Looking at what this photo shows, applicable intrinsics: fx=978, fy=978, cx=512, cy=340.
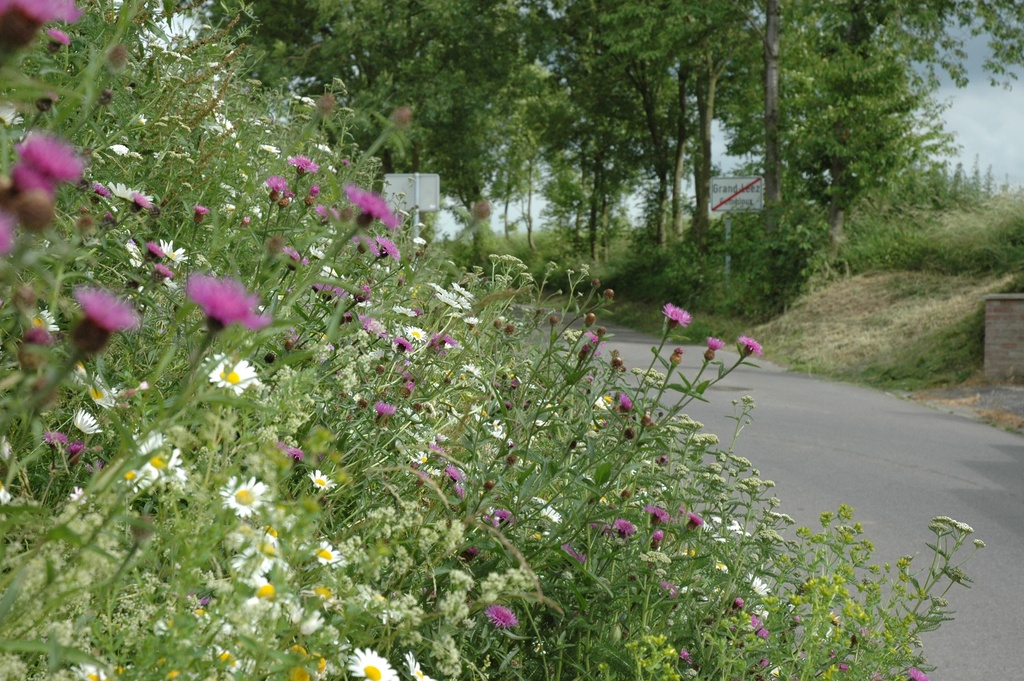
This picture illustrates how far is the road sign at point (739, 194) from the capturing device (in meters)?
20.1

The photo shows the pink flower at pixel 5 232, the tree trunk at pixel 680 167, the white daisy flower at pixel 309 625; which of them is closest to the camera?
the pink flower at pixel 5 232

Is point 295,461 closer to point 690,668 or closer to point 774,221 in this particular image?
point 690,668

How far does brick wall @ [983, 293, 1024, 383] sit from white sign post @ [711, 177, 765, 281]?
803 cm

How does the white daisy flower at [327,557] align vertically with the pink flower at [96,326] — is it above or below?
below

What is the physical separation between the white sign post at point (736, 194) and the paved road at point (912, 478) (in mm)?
8711

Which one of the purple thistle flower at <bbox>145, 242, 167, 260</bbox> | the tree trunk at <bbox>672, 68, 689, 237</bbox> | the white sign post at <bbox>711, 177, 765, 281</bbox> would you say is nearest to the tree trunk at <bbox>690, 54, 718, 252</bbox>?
the tree trunk at <bbox>672, 68, 689, 237</bbox>

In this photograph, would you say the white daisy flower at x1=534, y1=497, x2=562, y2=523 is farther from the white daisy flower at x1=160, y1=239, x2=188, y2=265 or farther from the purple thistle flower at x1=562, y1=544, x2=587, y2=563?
the white daisy flower at x1=160, y1=239, x2=188, y2=265

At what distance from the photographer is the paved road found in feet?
15.2

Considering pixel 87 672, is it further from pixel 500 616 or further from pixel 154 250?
pixel 154 250

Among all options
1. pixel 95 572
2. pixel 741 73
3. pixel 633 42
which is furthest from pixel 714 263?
pixel 95 572

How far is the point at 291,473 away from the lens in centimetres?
202

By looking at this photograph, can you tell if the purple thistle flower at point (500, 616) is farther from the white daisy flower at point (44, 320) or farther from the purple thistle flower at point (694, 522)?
the white daisy flower at point (44, 320)

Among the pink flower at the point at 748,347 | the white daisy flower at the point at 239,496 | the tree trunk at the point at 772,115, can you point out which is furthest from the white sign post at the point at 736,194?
→ the white daisy flower at the point at 239,496

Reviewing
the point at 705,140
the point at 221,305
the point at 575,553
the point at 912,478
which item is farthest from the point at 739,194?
the point at 221,305
